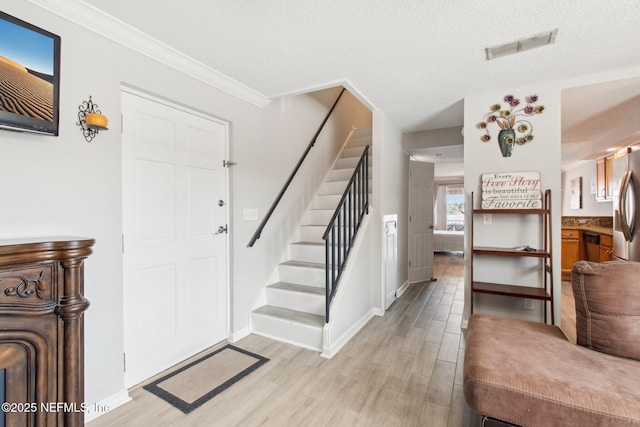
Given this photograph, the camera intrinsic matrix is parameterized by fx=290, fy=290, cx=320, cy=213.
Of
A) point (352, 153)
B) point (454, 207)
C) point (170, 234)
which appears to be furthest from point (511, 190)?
point (454, 207)

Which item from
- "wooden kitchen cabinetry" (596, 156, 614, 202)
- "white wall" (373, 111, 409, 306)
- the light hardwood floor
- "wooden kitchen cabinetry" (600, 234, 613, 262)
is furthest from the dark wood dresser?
"wooden kitchen cabinetry" (596, 156, 614, 202)

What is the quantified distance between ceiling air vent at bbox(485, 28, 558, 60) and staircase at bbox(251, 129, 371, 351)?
2.31m

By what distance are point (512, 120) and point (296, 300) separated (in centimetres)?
275

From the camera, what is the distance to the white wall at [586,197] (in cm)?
527

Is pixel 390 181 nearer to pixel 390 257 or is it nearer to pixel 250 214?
pixel 390 257

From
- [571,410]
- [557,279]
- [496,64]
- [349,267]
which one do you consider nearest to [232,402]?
[349,267]

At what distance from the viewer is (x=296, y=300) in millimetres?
2936

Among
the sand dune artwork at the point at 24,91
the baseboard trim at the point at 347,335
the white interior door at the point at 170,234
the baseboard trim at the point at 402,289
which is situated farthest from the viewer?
the baseboard trim at the point at 402,289

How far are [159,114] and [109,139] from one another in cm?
46

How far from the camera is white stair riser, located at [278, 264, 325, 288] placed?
307 centimetres

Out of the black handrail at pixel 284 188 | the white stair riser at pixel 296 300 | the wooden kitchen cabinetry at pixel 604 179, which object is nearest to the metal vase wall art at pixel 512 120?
the black handrail at pixel 284 188

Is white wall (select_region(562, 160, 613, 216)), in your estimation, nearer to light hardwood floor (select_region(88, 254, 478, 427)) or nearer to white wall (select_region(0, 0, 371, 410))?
light hardwood floor (select_region(88, 254, 478, 427))

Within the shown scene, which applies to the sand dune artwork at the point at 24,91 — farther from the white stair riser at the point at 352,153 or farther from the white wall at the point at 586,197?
the white wall at the point at 586,197

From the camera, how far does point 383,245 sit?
11.2 ft
